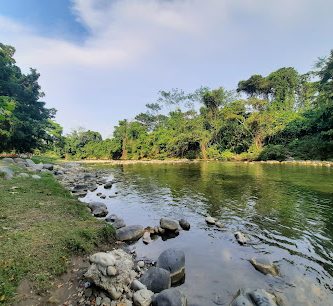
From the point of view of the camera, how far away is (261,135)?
50.4 m

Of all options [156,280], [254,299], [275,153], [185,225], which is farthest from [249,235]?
[275,153]

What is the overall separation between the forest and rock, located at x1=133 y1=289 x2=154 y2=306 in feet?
71.2

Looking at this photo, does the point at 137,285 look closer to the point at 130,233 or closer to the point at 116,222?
the point at 130,233

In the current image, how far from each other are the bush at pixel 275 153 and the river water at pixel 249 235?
26.1 meters

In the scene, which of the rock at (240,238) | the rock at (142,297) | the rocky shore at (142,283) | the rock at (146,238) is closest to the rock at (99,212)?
the rock at (146,238)

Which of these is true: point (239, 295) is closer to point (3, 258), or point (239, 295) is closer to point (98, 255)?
point (98, 255)

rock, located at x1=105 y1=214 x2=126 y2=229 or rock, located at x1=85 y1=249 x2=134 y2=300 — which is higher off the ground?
rock, located at x1=85 y1=249 x2=134 y2=300

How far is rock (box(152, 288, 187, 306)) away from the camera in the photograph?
4898 millimetres

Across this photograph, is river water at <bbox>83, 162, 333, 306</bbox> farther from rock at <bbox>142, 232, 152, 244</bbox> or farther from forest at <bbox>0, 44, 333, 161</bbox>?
forest at <bbox>0, 44, 333, 161</bbox>

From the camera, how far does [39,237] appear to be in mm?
6633

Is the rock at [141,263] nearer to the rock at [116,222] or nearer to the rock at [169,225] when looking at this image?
the rock at [169,225]

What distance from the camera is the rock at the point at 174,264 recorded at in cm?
630

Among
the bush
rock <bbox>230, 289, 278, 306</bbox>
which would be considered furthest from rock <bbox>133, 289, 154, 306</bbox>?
the bush

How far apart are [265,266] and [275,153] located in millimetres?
39357
